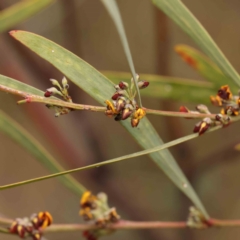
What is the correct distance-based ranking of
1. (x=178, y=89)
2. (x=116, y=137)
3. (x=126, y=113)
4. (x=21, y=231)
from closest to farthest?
(x=126, y=113) → (x=21, y=231) → (x=178, y=89) → (x=116, y=137)

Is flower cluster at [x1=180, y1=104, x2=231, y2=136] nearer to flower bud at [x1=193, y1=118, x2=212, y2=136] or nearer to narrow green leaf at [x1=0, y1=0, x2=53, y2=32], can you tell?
flower bud at [x1=193, y1=118, x2=212, y2=136]

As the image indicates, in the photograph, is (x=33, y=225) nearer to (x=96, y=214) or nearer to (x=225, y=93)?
(x=96, y=214)

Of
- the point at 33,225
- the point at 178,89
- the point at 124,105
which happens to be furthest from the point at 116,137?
the point at 124,105

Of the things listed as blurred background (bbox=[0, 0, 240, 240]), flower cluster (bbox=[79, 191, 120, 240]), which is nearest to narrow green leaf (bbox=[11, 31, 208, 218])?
flower cluster (bbox=[79, 191, 120, 240])

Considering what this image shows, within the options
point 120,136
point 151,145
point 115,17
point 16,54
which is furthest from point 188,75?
point 115,17

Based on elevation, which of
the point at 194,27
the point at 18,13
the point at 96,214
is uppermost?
the point at 18,13
